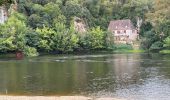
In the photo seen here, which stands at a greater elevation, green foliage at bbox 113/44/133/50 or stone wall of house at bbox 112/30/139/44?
stone wall of house at bbox 112/30/139/44

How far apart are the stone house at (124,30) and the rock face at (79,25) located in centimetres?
838

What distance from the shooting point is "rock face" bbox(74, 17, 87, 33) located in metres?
123

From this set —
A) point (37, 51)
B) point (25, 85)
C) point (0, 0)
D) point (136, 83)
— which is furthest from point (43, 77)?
point (37, 51)

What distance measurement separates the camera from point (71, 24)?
11844cm

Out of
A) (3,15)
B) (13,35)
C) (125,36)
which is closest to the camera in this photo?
(13,35)

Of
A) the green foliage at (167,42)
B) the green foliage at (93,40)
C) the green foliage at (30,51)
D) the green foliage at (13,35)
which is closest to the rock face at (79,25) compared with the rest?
the green foliage at (93,40)

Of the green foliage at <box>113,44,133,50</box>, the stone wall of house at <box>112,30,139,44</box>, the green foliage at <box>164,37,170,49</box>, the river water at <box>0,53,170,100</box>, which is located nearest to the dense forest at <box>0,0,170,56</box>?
the green foliage at <box>164,37,170,49</box>

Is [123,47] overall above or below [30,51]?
below

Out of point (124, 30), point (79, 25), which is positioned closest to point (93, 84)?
point (79, 25)

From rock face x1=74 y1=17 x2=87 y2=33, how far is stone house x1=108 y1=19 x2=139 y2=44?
8376mm

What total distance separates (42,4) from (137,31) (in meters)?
31.7

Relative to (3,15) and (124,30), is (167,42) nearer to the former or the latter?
(124,30)

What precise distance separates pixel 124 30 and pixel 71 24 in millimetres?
20310

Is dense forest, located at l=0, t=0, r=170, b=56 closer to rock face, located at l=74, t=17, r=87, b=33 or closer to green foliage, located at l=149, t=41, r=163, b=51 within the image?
green foliage, located at l=149, t=41, r=163, b=51
